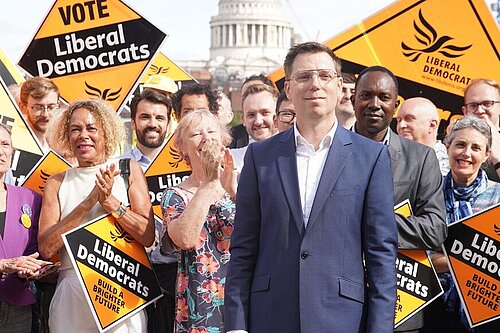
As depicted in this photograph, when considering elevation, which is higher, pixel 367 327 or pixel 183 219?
pixel 183 219

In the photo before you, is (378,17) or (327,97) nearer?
(327,97)

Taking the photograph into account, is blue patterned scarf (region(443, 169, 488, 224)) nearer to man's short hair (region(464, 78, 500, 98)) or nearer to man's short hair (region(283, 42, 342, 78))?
man's short hair (region(464, 78, 500, 98))

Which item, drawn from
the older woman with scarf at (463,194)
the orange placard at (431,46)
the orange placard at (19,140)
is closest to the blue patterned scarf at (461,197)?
the older woman with scarf at (463,194)

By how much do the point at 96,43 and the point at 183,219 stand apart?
2.81 meters

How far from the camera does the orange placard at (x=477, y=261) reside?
5266 millimetres

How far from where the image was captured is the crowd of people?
3.98 meters

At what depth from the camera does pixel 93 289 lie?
5246 millimetres

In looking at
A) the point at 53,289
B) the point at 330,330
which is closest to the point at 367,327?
the point at 330,330

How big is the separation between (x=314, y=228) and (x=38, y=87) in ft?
12.0

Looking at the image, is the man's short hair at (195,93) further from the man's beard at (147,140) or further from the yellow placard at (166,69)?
the yellow placard at (166,69)

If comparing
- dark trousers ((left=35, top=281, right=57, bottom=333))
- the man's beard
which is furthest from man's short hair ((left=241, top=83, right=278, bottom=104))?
dark trousers ((left=35, top=281, right=57, bottom=333))

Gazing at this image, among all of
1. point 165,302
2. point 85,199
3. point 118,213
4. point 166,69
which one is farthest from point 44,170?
point 166,69

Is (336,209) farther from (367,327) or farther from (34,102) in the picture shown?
(34,102)

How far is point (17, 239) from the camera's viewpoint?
18.1 ft
